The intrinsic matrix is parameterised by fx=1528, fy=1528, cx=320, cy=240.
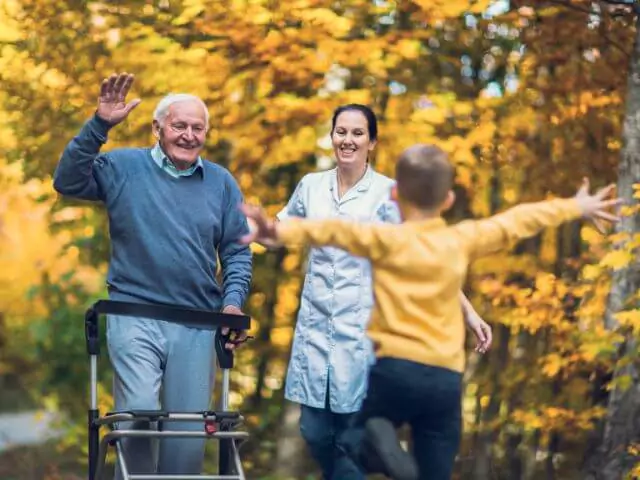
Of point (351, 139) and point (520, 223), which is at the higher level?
point (351, 139)

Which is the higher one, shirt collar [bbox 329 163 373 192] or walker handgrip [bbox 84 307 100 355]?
shirt collar [bbox 329 163 373 192]

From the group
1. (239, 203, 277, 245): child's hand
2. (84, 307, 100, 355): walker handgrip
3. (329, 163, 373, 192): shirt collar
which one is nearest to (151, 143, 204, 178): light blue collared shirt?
(329, 163, 373, 192): shirt collar

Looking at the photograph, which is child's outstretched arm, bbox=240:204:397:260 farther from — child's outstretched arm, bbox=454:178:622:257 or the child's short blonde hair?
child's outstretched arm, bbox=454:178:622:257

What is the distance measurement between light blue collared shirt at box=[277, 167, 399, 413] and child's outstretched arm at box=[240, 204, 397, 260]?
1.28 m

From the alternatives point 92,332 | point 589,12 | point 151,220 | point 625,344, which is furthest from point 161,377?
point 589,12

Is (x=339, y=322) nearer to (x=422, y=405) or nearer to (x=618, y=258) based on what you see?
(x=422, y=405)

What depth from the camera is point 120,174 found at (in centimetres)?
574

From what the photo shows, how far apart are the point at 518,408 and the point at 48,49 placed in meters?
3.52

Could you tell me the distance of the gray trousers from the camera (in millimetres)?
5574

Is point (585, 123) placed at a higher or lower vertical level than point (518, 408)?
higher

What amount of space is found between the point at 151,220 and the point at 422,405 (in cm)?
153

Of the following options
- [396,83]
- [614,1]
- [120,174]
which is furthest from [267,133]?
[120,174]

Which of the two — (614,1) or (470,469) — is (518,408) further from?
(614,1)

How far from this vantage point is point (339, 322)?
19.3 feet
